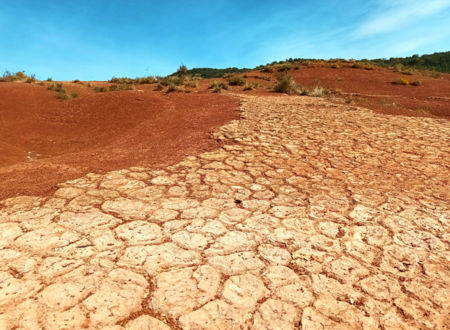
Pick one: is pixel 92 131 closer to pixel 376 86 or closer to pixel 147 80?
pixel 147 80

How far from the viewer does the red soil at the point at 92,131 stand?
4.11 metres

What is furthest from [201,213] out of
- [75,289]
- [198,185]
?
[75,289]

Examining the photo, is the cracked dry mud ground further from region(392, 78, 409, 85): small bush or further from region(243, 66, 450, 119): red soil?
region(392, 78, 409, 85): small bush

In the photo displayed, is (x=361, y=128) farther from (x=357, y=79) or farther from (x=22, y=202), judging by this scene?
(x=357, y=79)

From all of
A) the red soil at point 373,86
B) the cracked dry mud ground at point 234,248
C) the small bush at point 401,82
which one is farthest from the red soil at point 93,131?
the small bush at point 401,82

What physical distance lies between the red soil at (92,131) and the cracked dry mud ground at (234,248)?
19.3 inches

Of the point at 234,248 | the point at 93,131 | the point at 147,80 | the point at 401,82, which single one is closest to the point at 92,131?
the point at 93,131

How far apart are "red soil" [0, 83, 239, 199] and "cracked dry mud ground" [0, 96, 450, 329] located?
490 millimetres

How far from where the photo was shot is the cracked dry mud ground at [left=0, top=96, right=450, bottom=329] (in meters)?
1.81

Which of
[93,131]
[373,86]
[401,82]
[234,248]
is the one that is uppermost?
[401,82]

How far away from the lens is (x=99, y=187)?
11.5ft

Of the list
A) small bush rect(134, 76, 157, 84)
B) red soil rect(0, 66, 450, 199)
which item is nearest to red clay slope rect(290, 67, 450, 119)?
red soil rect(0, 66, 450, 199)

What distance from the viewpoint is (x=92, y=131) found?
6.98m

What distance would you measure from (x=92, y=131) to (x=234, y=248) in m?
5.79
